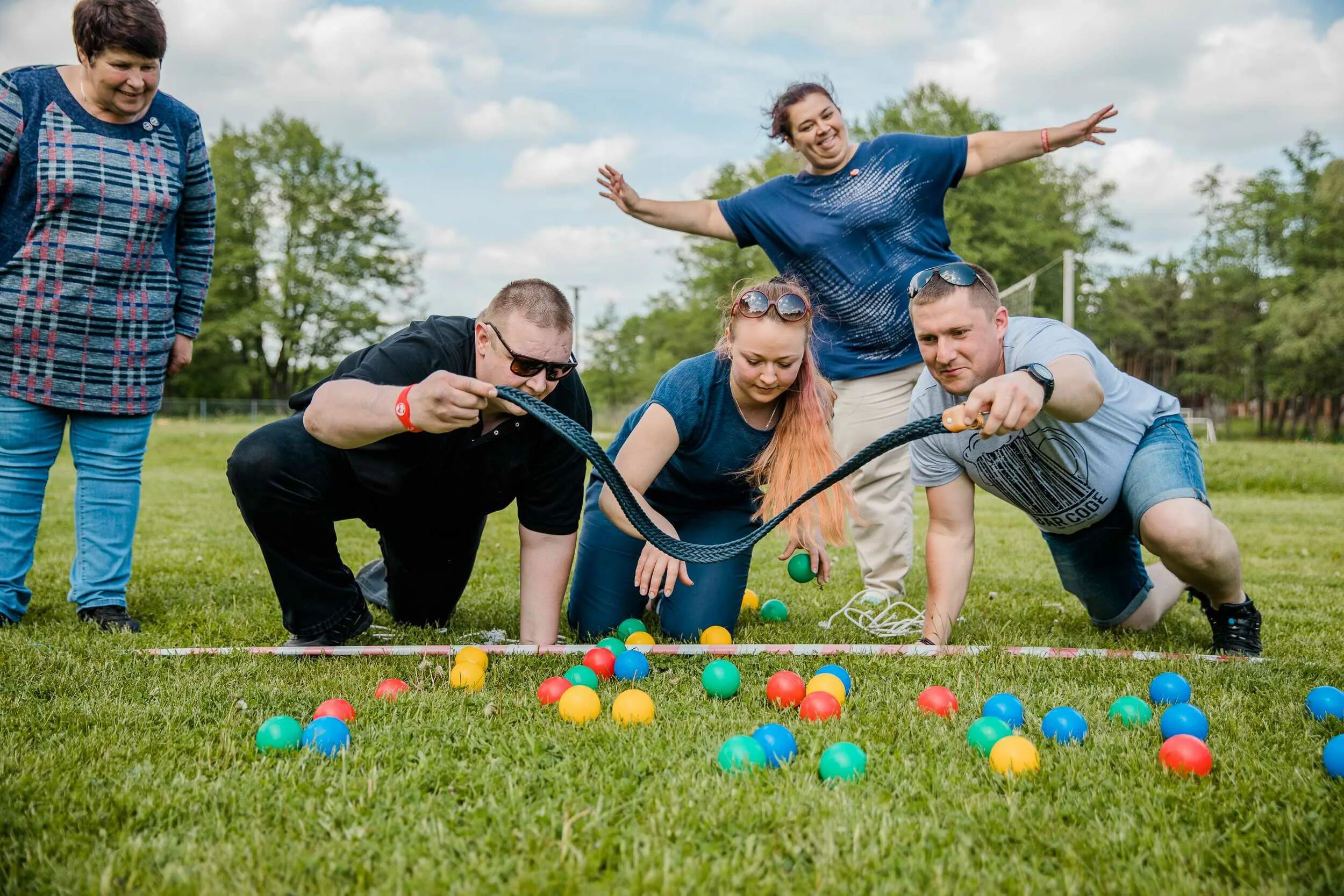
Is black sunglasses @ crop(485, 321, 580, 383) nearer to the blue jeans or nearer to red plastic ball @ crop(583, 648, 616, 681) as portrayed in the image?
red plastic ball @ crop(583, 648, 616, 681)

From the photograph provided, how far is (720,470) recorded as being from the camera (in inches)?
160

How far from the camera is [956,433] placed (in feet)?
12.2

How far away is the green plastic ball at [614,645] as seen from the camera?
3.65 metres

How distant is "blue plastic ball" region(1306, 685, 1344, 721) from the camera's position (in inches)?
110

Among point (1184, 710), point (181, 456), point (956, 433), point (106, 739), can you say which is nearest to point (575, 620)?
point (956, 433)

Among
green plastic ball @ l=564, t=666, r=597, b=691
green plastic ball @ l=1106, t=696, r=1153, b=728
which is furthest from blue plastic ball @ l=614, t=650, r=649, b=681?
green plastic ball @ l=1106, t=696, r=1153, b=728

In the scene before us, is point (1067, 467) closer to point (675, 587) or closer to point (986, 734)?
point (986, 734)

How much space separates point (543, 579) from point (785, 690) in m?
1.15

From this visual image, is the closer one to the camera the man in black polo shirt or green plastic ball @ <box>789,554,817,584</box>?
the man in black polo shirt

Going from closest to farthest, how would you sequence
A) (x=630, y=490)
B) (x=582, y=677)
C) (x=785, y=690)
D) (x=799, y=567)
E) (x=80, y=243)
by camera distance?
(x=785, y=690)
(x=582, y=677)
(x=630, y=490)
(x=80, y=243)
(x=799, y=567)

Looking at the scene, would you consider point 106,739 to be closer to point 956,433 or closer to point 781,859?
point 781,859

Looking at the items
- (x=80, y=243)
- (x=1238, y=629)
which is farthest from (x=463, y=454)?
(x=1238, y=629)

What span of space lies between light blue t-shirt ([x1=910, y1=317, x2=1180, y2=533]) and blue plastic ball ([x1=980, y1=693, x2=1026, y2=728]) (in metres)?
Answer: 1.05

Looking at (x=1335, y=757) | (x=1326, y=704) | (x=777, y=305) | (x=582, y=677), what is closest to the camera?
(x=1335, y=757)
